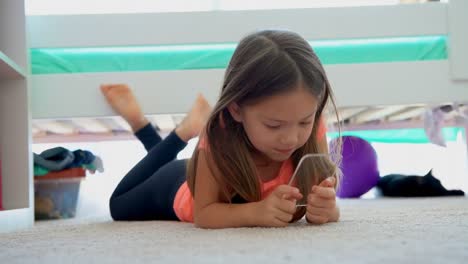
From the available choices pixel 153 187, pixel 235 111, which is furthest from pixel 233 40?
pixel 235 111

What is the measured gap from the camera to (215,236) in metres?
0.64

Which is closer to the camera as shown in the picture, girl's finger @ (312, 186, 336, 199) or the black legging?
girl's finger @ (312, 186, 336, 199)

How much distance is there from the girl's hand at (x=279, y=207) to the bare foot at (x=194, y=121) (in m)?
0.52

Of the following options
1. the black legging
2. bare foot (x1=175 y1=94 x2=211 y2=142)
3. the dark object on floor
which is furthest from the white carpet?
the dark object on floor

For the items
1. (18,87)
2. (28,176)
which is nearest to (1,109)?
(18,87)

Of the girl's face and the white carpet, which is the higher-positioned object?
the girl's face

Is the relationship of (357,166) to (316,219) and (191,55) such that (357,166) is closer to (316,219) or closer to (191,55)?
(191,55)

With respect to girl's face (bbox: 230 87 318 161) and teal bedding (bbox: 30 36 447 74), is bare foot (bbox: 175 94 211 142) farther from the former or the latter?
girl's face (bbox: 230 87 318 161)

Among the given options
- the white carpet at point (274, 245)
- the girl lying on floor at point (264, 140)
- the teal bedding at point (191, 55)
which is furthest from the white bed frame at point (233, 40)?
the white carpet at point (274, 245)

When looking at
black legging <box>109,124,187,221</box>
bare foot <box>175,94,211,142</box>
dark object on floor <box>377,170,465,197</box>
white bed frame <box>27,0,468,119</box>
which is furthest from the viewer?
dark object on floor <box>377,170,465,197</box>

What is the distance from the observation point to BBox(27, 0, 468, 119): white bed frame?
1.41m

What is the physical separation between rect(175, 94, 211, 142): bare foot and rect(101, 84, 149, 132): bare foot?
145 millimetres

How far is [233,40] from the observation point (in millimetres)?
1445

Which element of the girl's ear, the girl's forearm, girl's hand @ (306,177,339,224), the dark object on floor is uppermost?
the girl's ear
